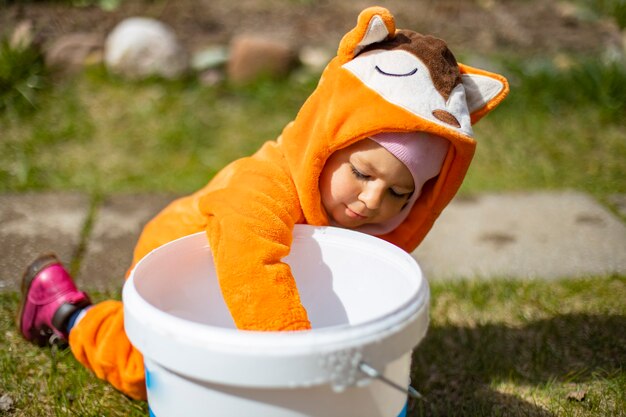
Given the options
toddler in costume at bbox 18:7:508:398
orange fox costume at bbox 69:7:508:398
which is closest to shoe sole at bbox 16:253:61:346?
toddler in costume at bbox 18:7:508:398

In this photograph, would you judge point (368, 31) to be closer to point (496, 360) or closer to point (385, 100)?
point (385, 100)

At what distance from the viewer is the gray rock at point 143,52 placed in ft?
13.0

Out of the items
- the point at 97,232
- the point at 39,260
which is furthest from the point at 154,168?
the point at 39,260

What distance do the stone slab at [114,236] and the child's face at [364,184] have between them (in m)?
0.98

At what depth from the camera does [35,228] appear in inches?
110

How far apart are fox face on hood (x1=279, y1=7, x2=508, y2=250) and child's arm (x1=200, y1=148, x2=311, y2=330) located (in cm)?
11

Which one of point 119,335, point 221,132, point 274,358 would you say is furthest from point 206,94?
point 274,358

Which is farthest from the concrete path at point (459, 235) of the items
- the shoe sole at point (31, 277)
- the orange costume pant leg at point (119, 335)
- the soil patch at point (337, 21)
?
the soil patch at point (337, 21)

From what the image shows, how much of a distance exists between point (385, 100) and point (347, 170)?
0.70 ft

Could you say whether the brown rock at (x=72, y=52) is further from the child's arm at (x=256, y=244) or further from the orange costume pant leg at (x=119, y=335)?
the child's arm at (x=256, y=244)

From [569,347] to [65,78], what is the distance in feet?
10.1

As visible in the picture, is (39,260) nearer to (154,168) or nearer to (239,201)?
(239,201)

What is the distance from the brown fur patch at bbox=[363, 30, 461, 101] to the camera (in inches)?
68.6

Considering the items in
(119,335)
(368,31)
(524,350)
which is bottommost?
(524,350)
